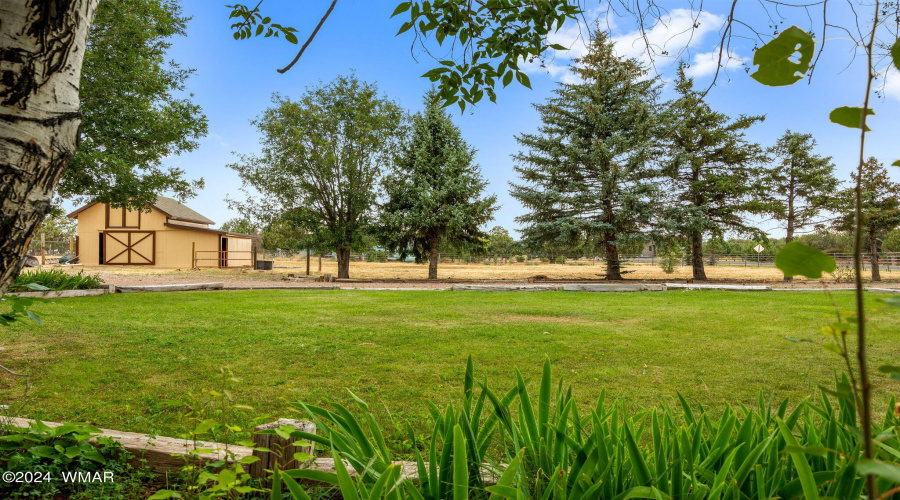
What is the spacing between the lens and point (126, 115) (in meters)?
11.9

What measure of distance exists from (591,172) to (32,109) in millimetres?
19890

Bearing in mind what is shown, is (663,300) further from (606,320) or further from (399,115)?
(399,115)

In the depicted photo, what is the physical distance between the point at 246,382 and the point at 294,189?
1645cm

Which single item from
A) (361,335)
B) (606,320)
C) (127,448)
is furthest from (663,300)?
(127,448)

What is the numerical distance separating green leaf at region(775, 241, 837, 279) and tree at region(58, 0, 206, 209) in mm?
13276

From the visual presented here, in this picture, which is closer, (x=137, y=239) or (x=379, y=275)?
(x=379, y=275)

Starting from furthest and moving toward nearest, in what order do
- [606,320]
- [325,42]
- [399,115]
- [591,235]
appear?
[399,115]
[591,235]
[606,320]
[325,42]

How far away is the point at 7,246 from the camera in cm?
127

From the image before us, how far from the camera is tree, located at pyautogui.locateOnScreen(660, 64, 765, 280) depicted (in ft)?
59.4

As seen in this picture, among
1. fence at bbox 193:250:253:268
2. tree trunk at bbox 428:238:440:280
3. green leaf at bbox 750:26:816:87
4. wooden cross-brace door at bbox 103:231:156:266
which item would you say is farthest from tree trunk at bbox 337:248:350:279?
green leaf at bbox 750:26:816:87

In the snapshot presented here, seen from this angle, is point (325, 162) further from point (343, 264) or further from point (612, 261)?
point (612, 261)

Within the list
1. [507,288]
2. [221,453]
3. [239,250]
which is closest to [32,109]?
[221,453]

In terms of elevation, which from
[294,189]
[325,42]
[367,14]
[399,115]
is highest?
[399,115]

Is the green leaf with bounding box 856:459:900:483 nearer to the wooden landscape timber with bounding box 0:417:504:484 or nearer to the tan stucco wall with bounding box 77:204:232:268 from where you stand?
the wooden landscape timber with bounding box 0:417:504:484
